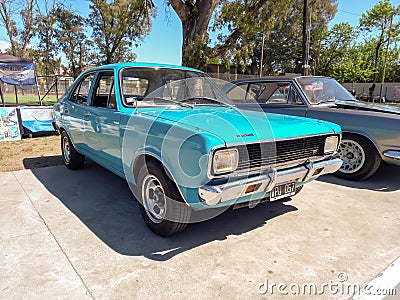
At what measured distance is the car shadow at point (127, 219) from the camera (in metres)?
2.87

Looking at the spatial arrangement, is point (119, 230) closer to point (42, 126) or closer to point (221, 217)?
point (221, 217)

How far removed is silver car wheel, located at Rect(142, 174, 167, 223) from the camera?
2930mm

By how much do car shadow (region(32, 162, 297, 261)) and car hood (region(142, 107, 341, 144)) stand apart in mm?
1129

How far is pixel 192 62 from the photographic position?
11.4 metres

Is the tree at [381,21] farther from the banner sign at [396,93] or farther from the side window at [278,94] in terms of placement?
the side window at [278,94]

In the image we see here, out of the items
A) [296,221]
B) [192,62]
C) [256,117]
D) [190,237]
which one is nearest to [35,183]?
[190,237]

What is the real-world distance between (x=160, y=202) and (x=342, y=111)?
11.6 feet

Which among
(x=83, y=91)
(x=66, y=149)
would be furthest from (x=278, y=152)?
(x=66, y=149)

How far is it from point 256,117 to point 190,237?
57.8 inches

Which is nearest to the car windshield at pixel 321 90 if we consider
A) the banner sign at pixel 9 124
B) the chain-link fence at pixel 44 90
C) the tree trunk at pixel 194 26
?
the tree trunk at pixel 194 26

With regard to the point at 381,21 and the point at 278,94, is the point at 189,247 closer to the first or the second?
the point at 278,94

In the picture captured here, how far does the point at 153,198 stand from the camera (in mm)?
3066

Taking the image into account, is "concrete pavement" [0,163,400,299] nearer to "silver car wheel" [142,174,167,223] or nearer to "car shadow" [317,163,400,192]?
"silver car wheel" [142,174,167,223]

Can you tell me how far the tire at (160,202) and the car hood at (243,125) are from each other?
549 mm
